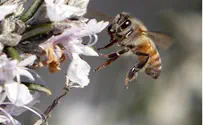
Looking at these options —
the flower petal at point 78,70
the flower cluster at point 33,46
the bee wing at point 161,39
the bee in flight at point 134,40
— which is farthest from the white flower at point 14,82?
the bee wing at point 161,39

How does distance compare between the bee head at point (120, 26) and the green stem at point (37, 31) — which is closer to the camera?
the green stem at point (37, 31)

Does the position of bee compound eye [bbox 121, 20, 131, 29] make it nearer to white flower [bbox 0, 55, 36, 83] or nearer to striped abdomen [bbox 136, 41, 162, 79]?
striped abdomen [bbox 136, 41, 162, 79]

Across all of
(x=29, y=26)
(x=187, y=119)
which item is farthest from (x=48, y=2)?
(x=187, y=119)

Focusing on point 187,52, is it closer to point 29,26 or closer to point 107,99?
point 107,99

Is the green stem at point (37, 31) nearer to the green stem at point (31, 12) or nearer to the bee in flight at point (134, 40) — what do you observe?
the green stem at point (31, 12)

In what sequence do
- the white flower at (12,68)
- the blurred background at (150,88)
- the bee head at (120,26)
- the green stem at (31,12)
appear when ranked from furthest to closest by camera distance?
the blurred background at (150,88) → the bee head at (120,26) → the green stem at (31,12) → the white flower at (12,68)

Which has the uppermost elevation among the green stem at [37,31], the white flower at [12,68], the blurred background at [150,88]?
the green stem at [37,31]

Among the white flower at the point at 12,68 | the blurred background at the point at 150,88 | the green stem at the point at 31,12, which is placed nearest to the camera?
the white flower at the point at 12,68
